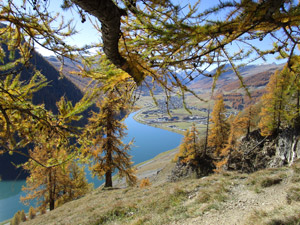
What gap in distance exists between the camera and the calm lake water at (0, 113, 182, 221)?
127ft

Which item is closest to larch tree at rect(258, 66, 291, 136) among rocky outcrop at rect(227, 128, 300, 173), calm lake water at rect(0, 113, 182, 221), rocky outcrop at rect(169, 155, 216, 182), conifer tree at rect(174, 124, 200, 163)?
rocky outcrop at rect(227, 128, 300, 173)

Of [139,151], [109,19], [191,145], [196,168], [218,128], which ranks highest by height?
[109,19]

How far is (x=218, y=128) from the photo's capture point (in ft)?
74.2

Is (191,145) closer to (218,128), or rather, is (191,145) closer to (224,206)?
(218,128)

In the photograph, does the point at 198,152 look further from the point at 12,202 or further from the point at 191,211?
the point at 12,202

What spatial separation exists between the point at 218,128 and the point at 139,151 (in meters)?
55.3

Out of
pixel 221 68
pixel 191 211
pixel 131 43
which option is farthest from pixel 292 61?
pixel 191 211

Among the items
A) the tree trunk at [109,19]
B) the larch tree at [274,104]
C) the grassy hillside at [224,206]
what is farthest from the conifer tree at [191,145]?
the tree trunk at [109,19]

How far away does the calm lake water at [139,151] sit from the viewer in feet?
127

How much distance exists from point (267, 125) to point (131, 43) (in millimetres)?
18745

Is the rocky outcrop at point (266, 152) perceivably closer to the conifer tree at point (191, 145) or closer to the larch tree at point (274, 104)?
the larch tree at point (274, 104)

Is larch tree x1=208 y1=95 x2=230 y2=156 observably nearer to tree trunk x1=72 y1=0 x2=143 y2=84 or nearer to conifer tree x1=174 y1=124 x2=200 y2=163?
conifer tree x1=174 y1=124 x2=200 y2=163

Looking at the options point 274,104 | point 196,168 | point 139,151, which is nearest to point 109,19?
point 274,104

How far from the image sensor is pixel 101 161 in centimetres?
1234
